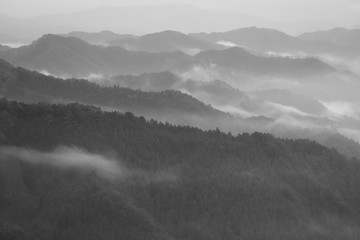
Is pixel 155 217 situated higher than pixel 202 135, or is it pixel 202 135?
pixel 202 135

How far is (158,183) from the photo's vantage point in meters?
134

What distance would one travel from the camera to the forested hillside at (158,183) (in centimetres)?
11731

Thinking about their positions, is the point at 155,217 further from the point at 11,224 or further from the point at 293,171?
the point at 293,171

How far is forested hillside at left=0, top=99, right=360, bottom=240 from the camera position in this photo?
117 meters

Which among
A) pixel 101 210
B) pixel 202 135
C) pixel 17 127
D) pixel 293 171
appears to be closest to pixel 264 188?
pixel 293 171

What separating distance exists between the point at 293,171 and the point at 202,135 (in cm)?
2468

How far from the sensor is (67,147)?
13762 cm

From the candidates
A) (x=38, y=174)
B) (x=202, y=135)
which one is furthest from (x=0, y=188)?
(x=202, y=135)

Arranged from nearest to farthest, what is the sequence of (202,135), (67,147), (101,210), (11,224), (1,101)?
(11,224) < (101,210) < (67,147) < (1,101) < (202,135)

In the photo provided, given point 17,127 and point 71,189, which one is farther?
point 17,127

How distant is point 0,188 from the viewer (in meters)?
120

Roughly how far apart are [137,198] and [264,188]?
31.0m

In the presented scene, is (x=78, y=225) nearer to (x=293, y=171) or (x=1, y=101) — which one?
(x=1, y=101)

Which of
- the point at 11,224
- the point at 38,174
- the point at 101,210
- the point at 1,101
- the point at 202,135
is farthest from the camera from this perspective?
the point at 202,135
